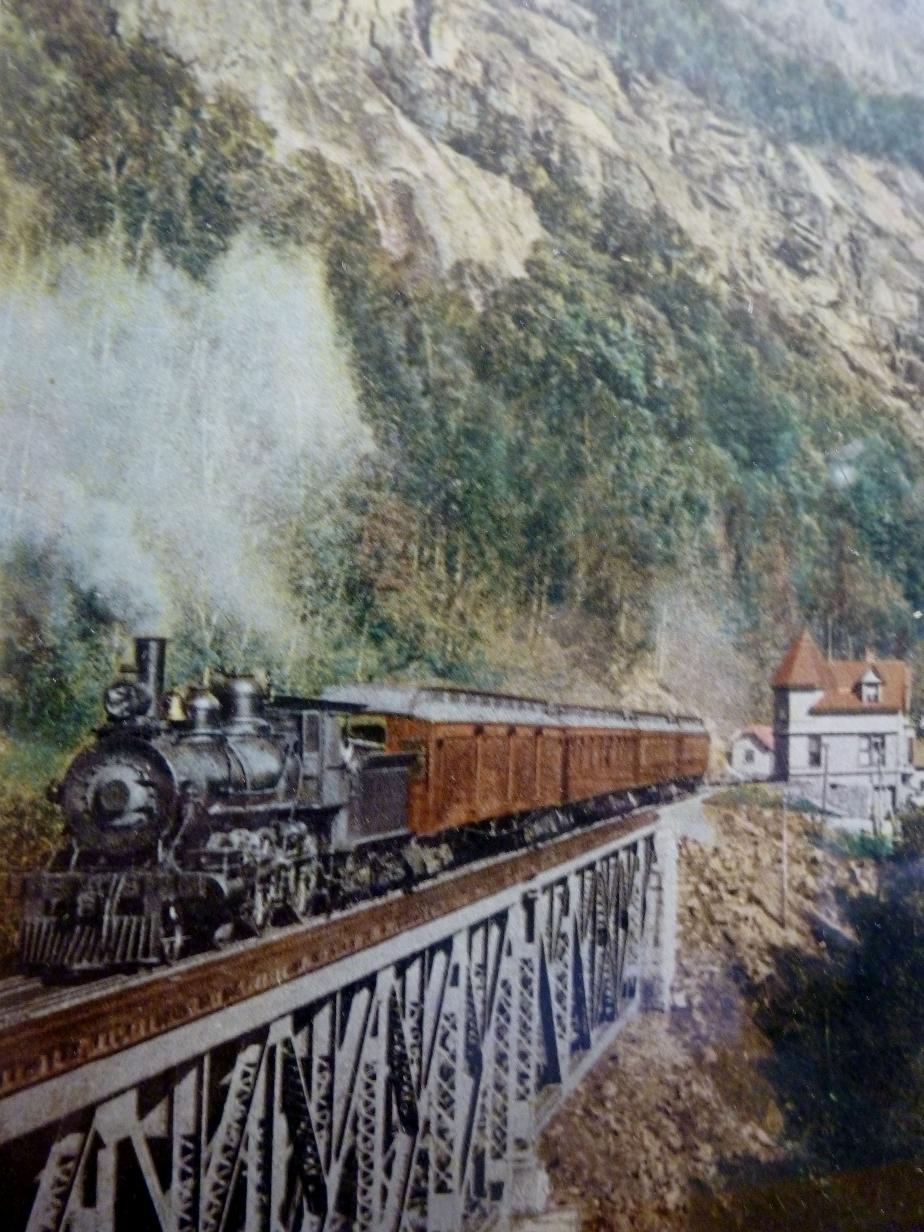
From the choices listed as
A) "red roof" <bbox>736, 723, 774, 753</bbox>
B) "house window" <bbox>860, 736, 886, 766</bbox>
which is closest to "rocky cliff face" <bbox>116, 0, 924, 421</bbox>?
"house window" <bbox>860, 736, 886, 766</bbox>

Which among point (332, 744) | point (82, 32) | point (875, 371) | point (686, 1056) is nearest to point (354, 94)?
point (82, 32)

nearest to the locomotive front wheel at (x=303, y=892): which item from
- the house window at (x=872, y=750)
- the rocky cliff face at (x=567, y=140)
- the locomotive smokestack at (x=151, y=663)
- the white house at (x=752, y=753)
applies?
the locomotive smokestack at (x=151, y=663)

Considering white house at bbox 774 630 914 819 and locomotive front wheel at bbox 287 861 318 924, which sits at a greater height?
white house at bbox 774 630 914 819

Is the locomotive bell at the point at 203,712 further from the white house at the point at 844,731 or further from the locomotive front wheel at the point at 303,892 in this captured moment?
the white house at the point at 844,731

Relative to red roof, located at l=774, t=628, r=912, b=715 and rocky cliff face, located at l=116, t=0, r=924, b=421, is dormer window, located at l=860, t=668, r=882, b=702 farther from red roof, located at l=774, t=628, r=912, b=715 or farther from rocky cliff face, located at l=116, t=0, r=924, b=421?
rocky cliff face, located at l=116, t=0, r=924, b=421

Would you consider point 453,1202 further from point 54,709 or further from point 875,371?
point 875,371

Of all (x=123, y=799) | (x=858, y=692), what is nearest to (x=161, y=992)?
(x=123, y=799)
